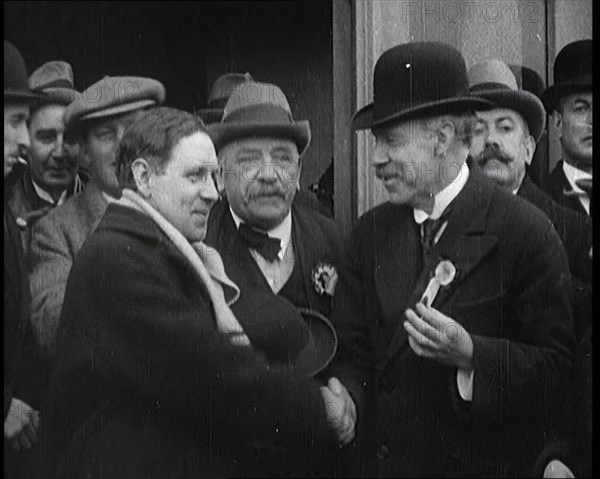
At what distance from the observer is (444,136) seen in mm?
5000

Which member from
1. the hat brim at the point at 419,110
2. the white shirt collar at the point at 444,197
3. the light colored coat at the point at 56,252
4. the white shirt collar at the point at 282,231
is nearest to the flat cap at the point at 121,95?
the light colored coat at the point at 56,252

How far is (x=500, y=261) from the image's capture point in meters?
4.98

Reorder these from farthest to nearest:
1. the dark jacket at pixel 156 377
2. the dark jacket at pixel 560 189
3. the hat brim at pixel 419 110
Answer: the dark jacket at pixel 560 189 < the hat brim at pixel 419 110 < the dark jacket at pixel 156 377

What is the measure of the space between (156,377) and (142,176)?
2.78 ft

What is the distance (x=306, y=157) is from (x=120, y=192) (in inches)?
31.8

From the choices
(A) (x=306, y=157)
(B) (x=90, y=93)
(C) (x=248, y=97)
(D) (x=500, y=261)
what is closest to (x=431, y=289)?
(D) (x=500, y=261)

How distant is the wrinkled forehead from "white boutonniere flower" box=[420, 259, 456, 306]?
79cm

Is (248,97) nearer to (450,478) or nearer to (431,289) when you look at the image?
(431,289)

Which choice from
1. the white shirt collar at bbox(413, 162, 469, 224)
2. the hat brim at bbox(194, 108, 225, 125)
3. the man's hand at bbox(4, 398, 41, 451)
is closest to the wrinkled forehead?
the hat brim at bbox(194, 108, 225, 125)

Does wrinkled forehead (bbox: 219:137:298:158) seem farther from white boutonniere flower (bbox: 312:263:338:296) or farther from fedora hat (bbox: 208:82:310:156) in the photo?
white boutonniere flower (bbox: 312:263:338:296)

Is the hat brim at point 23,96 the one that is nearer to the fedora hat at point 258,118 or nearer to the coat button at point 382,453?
the fedora hat at point 258,118

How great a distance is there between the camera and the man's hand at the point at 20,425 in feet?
16.5

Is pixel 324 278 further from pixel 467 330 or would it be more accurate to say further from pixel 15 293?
pixel 15 293

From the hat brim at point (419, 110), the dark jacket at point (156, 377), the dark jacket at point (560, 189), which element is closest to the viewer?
the dark jacket at point (156, 377)
